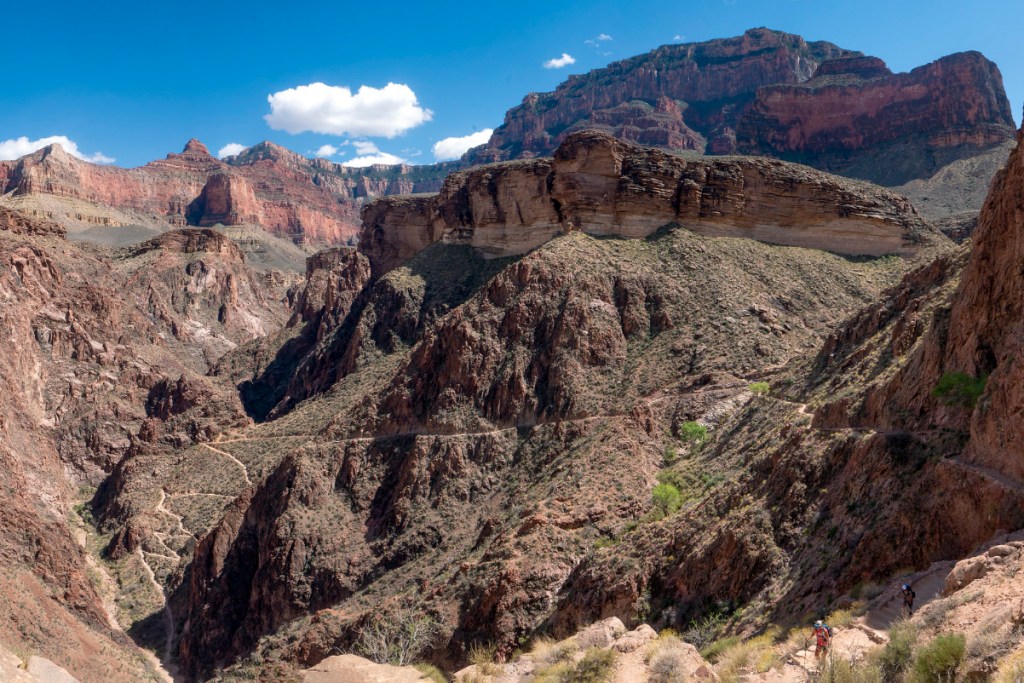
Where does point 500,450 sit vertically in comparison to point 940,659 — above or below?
below

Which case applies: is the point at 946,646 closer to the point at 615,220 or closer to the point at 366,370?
the point at 615,220

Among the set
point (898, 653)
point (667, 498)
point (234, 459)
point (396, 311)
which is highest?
point (396, 311)

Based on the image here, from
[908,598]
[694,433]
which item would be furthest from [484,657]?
[694,433]

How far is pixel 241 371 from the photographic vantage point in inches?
4235

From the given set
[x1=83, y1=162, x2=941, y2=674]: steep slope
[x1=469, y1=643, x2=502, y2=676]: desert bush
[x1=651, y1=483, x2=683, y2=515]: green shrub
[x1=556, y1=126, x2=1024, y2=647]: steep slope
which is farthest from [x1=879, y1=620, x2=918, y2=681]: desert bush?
[x1=651, y1=483, x2=683, y2=515]: green shrub

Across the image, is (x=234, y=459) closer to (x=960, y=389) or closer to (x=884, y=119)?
(x=960, y=389)

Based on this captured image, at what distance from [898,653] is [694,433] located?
1119 inches

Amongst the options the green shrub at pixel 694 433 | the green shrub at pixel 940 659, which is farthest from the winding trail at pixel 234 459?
the green shrub at pixel 940 659

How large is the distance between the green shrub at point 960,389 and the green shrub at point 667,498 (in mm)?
13600

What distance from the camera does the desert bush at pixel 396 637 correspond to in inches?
1265

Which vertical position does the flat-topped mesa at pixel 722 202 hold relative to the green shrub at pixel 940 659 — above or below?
above

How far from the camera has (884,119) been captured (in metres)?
146

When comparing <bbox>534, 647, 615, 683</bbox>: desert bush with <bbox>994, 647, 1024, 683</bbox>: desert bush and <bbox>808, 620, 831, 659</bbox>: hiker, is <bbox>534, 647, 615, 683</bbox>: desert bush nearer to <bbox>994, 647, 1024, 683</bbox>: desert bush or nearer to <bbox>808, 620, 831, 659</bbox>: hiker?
<bbox>808, 620, 831, 659</bbox>: hiker

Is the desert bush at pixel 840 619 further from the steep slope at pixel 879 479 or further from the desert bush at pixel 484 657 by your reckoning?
the desert bush at pixel 484 657
